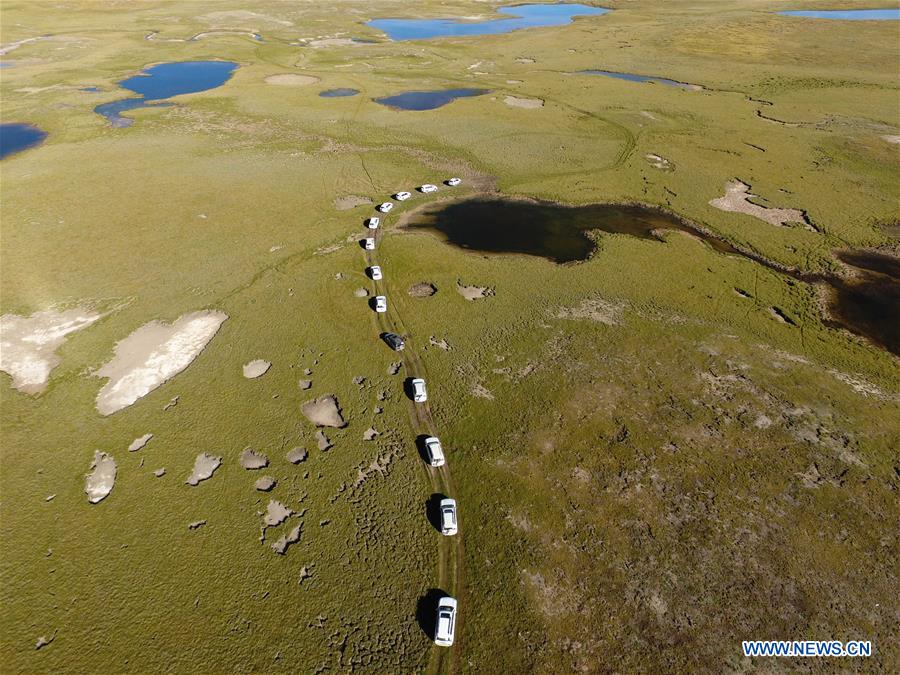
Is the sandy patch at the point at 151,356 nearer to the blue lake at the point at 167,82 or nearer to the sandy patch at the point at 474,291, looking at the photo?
the sandy patch at the point at 474,291

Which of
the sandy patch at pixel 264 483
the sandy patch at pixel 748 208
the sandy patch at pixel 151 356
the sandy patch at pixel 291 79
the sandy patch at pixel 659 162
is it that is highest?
the sandy patch at pixel 291 79

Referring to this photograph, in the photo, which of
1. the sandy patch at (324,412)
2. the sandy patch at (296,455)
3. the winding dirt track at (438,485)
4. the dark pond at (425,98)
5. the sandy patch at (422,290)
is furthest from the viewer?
the dark pond at (425,98)

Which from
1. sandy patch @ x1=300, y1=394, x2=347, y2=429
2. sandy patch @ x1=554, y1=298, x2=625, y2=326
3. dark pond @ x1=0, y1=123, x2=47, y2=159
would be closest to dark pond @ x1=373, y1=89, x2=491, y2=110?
dark pond @ x1=0, y1=123, x2=47, y2=159

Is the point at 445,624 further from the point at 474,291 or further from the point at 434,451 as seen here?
the point at 474,291

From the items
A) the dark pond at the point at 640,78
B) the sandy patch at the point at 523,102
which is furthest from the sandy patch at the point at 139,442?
the dark pond at the point at 640,78

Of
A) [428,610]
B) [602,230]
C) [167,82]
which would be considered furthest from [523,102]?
[428,610]

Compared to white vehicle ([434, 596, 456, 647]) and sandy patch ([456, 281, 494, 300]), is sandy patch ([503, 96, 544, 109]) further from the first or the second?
white vehicle ([434, 596, 456, 647])
